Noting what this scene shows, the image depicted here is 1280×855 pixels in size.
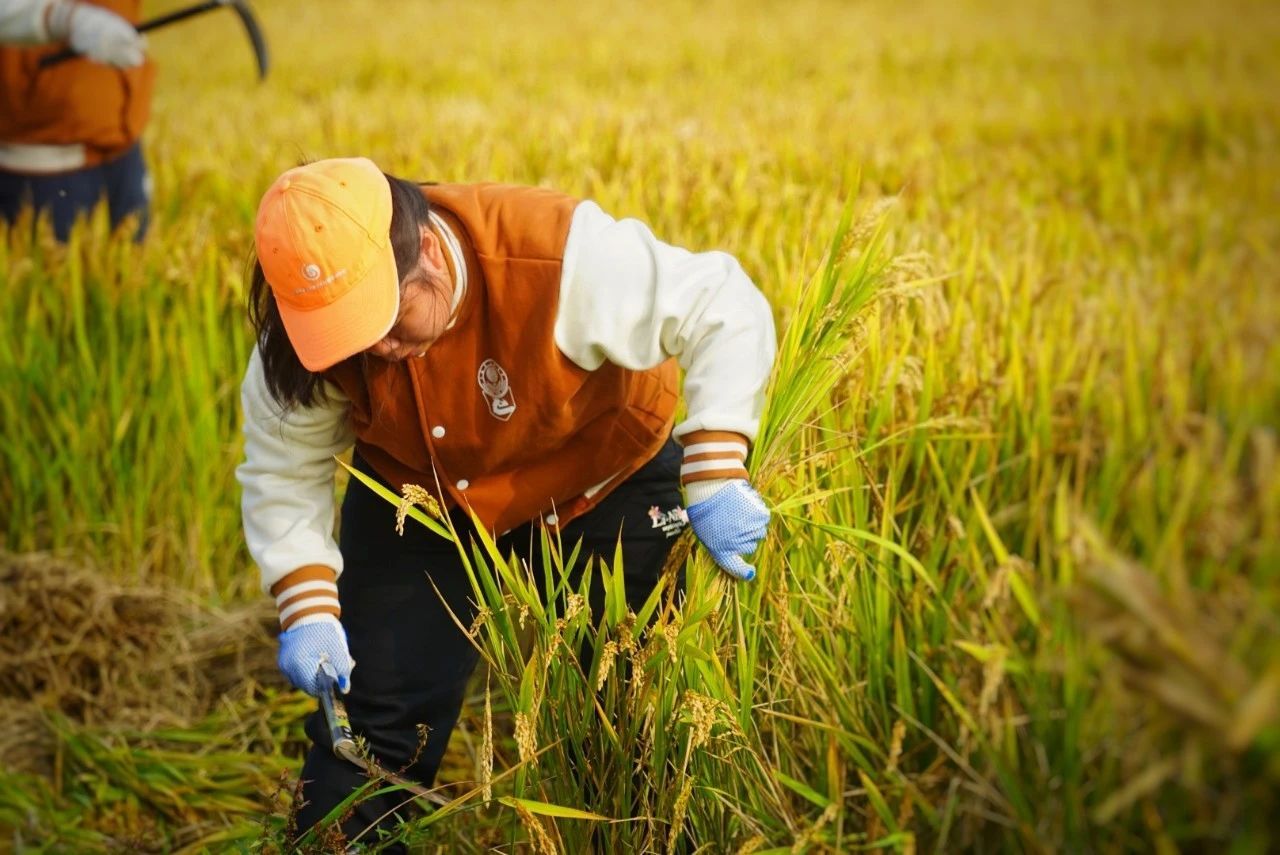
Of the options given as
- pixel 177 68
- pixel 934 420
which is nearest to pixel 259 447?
pixel 934 420

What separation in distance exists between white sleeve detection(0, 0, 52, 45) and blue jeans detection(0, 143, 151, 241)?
1.47ft

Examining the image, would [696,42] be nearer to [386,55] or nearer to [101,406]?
[386,55]

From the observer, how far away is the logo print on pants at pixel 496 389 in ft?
6.26

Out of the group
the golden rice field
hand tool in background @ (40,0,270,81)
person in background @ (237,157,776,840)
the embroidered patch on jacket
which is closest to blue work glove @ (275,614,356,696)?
person in background @ (237,157,776,840)

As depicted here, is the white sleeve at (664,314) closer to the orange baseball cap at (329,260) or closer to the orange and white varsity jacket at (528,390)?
the orange and white varsity jacket at (528,390)

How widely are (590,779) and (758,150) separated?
331 cm

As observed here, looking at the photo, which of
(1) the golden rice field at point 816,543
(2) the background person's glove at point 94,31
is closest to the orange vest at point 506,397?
(1) the golden rice field at point 816,543

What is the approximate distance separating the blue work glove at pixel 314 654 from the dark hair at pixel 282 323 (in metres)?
0.35

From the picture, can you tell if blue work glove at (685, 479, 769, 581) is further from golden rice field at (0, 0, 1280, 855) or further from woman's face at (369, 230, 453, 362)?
woman's face at (369, 230, 453, 362)

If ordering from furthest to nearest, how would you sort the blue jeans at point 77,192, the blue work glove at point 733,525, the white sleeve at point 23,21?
the blue jeans at point 77,192
the white sleeve at point 23,21
the blue work glove at point 733,525

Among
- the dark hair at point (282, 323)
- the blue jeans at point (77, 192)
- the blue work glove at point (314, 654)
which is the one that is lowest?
the blue work glove at point (314, 654)

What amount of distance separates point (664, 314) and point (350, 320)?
1.45 ft

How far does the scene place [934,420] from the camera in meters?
1.77

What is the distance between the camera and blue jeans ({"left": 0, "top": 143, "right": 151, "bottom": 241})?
151 inches
